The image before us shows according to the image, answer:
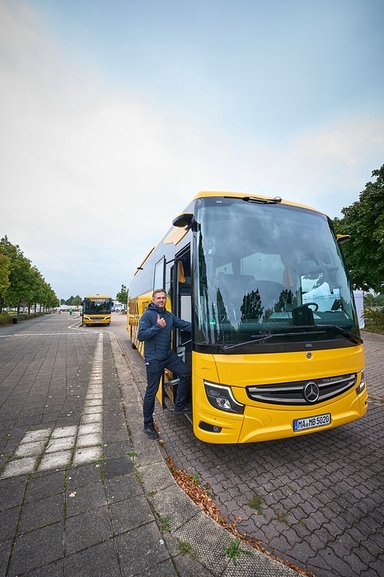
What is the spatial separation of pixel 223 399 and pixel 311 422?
1093 mm

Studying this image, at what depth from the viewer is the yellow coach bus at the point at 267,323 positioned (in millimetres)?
2551

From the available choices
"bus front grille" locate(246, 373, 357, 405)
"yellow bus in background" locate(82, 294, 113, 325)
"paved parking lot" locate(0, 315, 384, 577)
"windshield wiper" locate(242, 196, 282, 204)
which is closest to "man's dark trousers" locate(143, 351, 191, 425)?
"paved parking lot" locate(0, 315, 384, 577)

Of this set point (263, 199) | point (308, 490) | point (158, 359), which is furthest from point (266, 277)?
point (308, 490)

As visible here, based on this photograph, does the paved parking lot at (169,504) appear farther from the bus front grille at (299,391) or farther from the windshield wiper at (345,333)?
the windshield wiper at (345,333)

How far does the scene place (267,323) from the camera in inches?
108

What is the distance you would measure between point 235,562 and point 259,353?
1588mm

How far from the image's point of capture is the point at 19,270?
78.4 feet

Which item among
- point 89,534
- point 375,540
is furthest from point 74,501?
point 375,540

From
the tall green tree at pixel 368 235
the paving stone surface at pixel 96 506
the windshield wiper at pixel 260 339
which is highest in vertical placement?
the tall green tree at pixel 368 235

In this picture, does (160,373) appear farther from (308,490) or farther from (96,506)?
(308,490)

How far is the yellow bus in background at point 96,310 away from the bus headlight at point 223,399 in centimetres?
2244

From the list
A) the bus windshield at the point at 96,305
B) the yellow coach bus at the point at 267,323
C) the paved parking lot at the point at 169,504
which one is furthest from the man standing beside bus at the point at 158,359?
the bus windshield at the point at 96,305

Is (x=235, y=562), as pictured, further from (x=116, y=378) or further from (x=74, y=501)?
(x=116, y=378)

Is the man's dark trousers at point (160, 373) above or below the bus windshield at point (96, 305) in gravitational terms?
below
